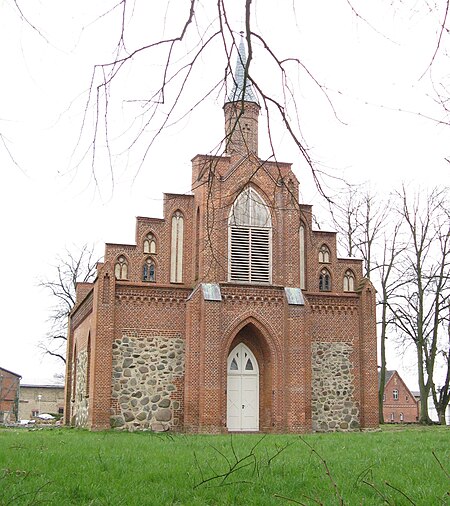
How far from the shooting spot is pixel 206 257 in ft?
83.5

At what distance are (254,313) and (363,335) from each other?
4353 mm

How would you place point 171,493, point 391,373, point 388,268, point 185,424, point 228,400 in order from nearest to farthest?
point 171,493 → point 185,424 → point 228,400 → point 388,268 → point 391,373

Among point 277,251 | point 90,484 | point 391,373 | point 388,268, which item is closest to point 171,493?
point 90,484

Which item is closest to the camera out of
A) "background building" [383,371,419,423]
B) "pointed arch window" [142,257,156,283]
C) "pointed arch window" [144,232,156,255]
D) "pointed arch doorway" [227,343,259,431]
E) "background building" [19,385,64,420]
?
"pointed arch doorway" [227,343,259,431]

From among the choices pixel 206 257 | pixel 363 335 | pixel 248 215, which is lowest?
pixel 363 335

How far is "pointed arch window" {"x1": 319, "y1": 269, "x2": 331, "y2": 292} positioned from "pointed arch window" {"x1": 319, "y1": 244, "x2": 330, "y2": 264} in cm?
35

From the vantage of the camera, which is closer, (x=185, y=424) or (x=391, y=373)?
(x=185, y=424)

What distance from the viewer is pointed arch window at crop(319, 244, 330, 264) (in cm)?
2792

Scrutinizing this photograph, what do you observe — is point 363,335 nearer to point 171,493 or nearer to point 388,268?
point 388,268

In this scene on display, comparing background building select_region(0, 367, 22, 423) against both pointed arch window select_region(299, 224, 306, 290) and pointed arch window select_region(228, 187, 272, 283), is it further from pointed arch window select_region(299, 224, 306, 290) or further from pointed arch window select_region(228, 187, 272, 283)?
pointed arch window select_region(228, 187, 272, 283)

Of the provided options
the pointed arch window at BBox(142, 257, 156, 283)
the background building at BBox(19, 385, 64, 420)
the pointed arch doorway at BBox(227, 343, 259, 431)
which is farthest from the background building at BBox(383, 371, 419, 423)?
the pointed arch window at BBox(142, 257, 156, 283)

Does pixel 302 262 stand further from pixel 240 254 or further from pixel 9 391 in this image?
pixel 9 391

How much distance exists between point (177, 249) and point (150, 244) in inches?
39.3

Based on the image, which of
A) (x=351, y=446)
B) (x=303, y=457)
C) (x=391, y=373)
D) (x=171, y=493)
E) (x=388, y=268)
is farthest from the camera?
(x=391, y=373)
